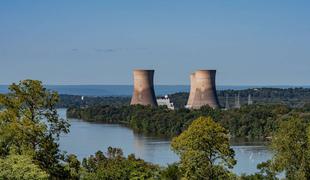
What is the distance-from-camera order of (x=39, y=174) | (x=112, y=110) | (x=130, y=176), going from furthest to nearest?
(x=112, y=110) < (x=130, y=176) < (x=39, y=174)

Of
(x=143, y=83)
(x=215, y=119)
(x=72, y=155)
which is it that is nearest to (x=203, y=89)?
(x=215, y=119)

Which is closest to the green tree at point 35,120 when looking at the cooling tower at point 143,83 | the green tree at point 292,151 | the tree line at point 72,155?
the tree line at point 72,155

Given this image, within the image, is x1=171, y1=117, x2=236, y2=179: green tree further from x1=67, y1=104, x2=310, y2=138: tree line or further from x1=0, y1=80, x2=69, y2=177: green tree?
x1=67, y1=104, x2=310, y2=138: tree line

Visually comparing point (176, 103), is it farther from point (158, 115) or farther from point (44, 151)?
point (44, 151)

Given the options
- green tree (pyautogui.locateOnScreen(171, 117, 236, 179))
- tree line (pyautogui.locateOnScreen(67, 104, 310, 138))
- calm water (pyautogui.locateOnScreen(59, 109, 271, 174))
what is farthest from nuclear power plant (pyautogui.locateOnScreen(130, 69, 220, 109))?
green tree (pyautogui.locateOnScreen(171, 117, 236, 179))

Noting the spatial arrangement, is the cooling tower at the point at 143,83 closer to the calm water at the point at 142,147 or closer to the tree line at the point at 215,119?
the tree line at the point at 215,119

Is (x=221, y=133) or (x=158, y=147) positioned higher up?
(x=221, y=133)

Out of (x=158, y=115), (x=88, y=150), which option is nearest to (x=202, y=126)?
(x=88, y=150)
